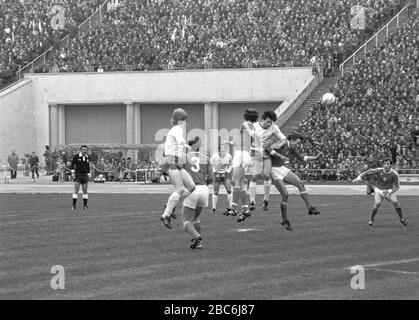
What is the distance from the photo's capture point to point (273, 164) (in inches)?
792

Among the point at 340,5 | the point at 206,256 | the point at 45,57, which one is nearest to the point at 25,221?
the point at 206,256

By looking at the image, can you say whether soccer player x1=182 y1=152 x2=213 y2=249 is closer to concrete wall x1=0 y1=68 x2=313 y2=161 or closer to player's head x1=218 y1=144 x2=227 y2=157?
player's head x1=218 y1=144 x2=227 y2=157

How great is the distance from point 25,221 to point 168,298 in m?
12.3

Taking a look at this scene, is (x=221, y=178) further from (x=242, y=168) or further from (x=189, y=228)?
(x=189, y=228)

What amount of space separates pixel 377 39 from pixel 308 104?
5238mm

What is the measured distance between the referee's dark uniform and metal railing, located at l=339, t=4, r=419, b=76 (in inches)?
922

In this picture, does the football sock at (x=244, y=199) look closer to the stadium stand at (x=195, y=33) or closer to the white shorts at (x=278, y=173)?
the white shorts at (x=278, y=173)

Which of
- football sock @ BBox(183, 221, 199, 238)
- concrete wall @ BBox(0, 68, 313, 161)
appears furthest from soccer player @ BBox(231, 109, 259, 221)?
concrete wall @ BBox(0, 68, 313, 161)

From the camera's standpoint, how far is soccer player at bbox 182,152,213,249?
16578mm

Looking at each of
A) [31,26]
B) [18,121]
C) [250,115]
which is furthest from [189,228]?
[31,26]

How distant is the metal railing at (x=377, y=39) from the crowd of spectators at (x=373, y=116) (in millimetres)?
1177

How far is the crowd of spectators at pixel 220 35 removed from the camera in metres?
52.7
